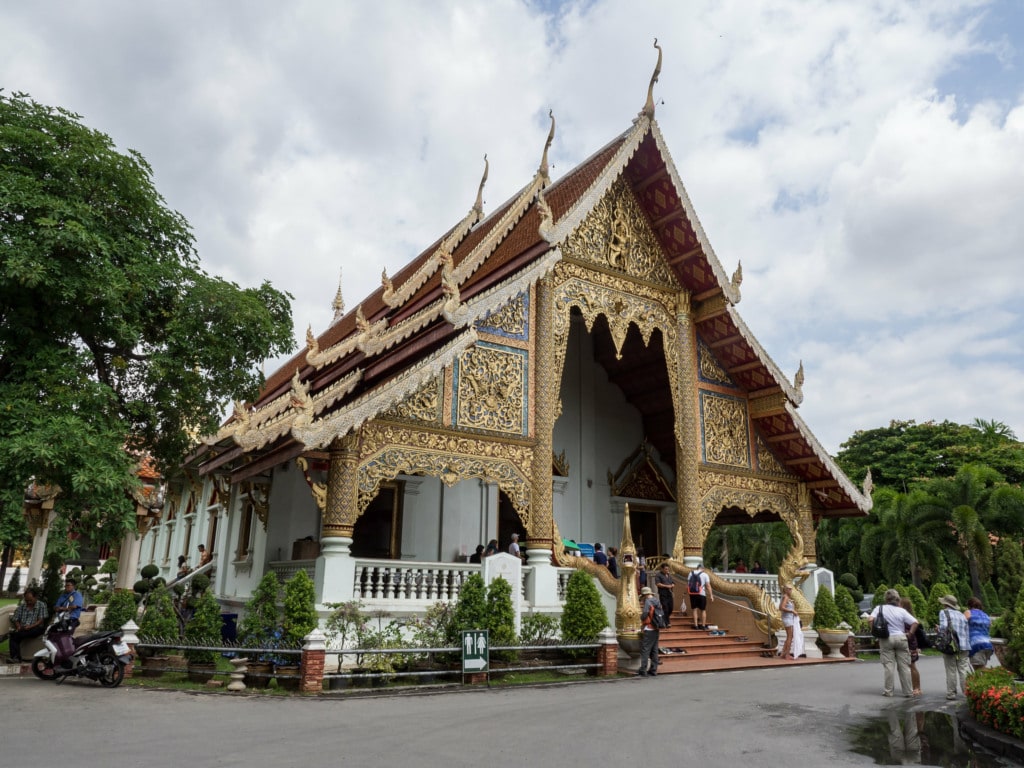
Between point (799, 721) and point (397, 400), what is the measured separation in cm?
592

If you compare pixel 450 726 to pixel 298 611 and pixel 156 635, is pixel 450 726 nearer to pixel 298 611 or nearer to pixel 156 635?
pixel 298 611

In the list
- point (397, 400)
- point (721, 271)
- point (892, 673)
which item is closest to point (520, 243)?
point (721, 271)

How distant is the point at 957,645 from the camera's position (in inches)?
340

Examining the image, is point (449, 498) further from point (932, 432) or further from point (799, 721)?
point (932, 432)

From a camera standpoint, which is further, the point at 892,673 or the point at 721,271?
the point at 721,271

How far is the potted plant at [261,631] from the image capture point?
8492 mm

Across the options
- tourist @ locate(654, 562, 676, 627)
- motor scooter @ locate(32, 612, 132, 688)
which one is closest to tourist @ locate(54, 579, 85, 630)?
motor scooter @ locate(32, 612, 132, 688)

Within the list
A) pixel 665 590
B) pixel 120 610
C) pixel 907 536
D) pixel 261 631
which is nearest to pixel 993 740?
pixel 665 590

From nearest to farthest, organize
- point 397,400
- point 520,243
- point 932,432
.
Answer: point 397,400 < point 520,243 < point 932,432

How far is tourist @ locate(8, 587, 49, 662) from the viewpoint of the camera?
9.80 metres

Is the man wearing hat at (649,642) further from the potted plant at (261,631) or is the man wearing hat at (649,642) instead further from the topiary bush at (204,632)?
the topiary bush at (204,632)

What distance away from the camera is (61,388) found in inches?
343

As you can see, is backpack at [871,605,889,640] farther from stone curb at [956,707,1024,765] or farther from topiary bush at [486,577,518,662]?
topiary bush at [486,577,518,662]

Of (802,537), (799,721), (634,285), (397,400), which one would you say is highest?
(634,285)
